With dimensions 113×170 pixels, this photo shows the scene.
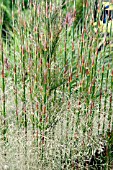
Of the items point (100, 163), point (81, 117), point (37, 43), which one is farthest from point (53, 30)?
point (100, 163)

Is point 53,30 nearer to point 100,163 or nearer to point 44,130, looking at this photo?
point 44,130

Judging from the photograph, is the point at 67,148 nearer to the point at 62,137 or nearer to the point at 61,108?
the point at 62,137

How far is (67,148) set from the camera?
6.50 feet

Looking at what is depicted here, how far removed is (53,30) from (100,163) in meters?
0.73

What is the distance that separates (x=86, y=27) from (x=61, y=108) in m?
0.43

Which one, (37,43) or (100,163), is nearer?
(37,43)

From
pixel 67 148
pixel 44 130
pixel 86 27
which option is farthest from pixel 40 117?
pixel 86 27

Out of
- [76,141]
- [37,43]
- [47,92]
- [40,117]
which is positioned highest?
[37,43]

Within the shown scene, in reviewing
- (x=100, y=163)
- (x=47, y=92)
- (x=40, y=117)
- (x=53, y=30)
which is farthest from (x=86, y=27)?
(x=100, y=163)

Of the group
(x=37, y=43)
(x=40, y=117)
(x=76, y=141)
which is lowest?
(x=76, y=141)

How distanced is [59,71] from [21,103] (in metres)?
0.26

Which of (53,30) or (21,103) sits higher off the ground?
(53,30)

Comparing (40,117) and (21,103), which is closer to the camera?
(40,117)

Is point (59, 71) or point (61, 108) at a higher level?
point (59, 71)
